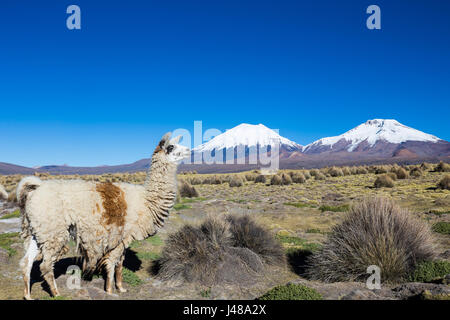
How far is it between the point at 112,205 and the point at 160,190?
88 centimetres

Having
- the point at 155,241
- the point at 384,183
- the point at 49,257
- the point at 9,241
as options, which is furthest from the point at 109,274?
the point at 384,183

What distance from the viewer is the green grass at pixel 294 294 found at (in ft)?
16.6

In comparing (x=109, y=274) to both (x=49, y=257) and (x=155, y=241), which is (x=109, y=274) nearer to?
(x=49, y=257)

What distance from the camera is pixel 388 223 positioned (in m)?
6.47

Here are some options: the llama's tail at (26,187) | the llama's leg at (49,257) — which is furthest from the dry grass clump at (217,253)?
the llama's tail at (26,187)

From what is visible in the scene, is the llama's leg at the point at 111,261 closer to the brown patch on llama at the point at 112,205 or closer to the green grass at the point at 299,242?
the brown patch on llama at the point at 112,205

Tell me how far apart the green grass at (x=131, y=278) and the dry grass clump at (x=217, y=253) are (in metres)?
0.50

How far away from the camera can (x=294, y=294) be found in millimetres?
5125

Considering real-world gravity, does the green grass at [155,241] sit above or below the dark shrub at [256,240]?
below

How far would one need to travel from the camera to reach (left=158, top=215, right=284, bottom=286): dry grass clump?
6.50m

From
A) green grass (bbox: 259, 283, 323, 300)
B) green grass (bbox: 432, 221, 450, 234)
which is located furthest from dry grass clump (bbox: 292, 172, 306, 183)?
green grass (bbox: 259, 283, 323, 300)
